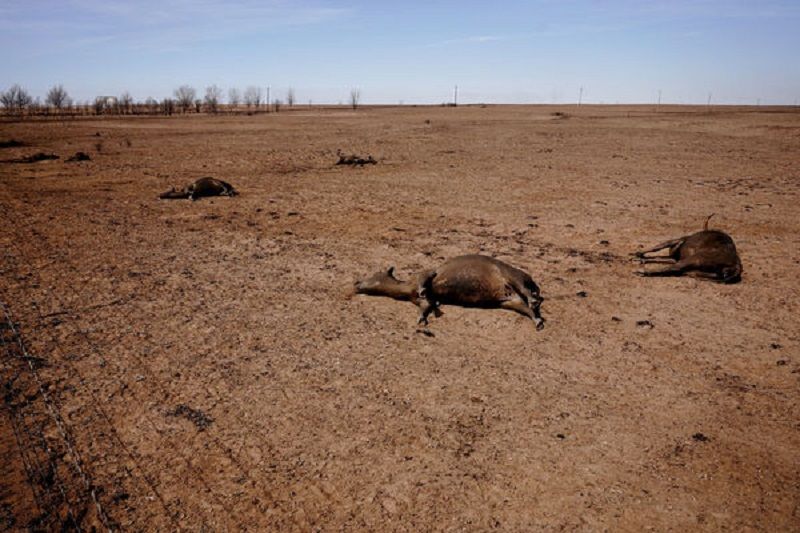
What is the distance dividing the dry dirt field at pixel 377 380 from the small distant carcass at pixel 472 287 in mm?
196

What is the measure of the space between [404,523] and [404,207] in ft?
32.4

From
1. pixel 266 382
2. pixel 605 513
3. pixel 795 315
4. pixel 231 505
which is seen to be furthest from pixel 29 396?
pixel 795 315

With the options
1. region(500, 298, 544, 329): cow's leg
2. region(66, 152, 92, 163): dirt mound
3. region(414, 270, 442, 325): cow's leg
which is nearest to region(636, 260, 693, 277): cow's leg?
region(500, 298, 544, 329): cow's leg

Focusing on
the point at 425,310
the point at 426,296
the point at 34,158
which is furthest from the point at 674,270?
the point at 34,158

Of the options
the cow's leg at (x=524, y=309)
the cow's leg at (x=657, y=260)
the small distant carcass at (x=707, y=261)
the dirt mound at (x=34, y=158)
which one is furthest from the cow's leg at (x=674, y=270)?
the dirt mound at (x=34, y=158)

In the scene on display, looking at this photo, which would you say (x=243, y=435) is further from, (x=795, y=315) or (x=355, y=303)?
(x=795, y=315)

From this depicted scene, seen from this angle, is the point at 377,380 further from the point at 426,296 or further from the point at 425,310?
the point at 426,296

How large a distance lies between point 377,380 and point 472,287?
221cm

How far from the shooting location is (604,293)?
7391 millimetres

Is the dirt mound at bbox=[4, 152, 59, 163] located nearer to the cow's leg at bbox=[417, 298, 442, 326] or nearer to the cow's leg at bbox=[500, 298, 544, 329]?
the cow's leg at bbox=[417, 298, 442, 326]

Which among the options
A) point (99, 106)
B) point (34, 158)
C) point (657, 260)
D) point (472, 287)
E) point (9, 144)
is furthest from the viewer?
point (99, 106)

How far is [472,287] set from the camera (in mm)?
6707

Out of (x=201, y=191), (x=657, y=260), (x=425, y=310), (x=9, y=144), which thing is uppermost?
(x=9, y=144)

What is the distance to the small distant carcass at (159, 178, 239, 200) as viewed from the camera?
1331 cm
